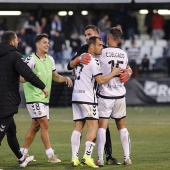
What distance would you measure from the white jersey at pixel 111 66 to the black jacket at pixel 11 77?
4.77 feet

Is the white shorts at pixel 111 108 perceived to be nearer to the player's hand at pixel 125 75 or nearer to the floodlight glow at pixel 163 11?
the player's hand at pixel 125 75

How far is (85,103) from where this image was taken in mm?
11766

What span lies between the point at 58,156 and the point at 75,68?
2122 millimetres

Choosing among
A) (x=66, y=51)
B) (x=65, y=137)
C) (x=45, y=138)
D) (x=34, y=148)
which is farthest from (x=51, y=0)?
(x=45, y=138)

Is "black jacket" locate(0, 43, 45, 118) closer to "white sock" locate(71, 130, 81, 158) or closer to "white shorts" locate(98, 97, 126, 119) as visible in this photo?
"white sock" locate(71, 130, 81, 158)

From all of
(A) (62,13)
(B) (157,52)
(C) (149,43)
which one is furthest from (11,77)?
(A) (62,13)

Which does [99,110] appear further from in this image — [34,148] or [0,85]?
[34,148]

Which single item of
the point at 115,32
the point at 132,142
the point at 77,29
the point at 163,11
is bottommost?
the point at 132,142

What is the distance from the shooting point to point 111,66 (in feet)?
39.4

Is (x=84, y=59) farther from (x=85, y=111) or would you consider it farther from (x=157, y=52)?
(x=157, y=52)

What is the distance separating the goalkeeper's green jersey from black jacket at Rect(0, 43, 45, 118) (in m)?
1.20

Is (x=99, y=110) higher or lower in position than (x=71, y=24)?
lower

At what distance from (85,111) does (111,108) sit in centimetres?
56

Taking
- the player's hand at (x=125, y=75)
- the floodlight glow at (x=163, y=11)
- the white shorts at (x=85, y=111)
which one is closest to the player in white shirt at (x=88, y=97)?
the white shorts at (x=85, y=111)
